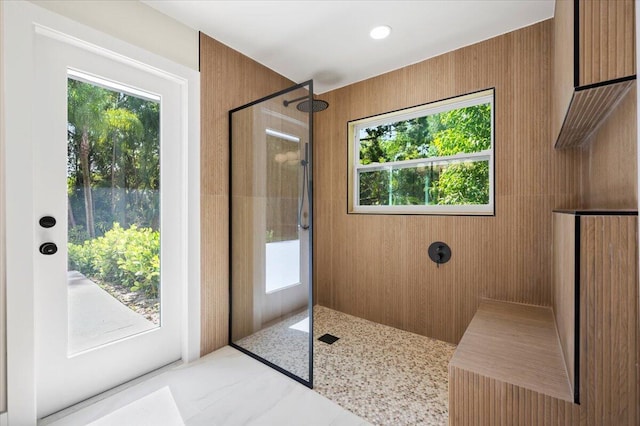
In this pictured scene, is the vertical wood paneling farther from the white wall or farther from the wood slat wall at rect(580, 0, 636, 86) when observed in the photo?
the wood slat wall at rect(580, 0, 636, 86)

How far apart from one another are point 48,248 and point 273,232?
122 centimetres

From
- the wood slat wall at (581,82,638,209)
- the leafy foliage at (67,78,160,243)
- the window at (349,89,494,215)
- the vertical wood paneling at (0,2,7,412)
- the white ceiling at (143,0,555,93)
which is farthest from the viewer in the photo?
the window at (349,89,494,215)

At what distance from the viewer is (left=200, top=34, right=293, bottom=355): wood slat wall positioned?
6.85ft

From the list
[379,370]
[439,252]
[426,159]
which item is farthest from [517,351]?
[426,159]

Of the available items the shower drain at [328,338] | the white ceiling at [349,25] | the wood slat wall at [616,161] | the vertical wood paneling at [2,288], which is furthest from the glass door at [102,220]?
the wood slat wall at [616,161]

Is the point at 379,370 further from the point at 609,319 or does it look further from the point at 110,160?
the point at 110,160

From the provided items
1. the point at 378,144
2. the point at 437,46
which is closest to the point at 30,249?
the point at 378,144

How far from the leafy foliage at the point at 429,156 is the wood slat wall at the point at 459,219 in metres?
0.17

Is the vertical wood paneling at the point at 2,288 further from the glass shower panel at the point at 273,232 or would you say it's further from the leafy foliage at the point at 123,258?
the glass shower panel at the point at 273,232

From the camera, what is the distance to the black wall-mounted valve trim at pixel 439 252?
7.44ft

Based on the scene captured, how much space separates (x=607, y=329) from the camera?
877mm

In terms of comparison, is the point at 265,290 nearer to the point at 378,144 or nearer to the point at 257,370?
the point at 257,370

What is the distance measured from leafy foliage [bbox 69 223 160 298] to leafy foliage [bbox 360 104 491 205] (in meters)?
1.95

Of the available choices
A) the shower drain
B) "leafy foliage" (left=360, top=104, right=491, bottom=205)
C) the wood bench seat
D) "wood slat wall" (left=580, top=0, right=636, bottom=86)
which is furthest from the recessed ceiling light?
the shower drain
